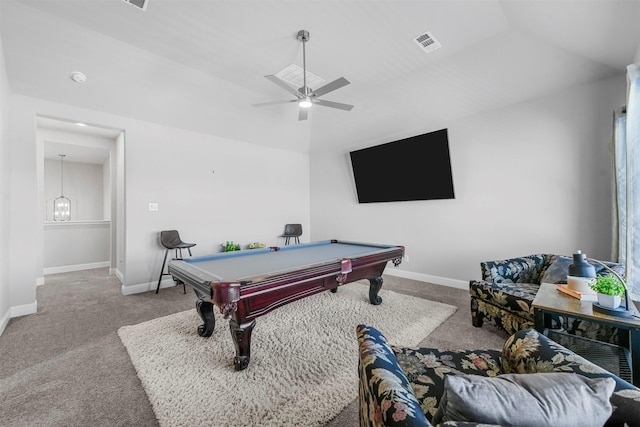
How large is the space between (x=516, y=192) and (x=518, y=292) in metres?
1.68

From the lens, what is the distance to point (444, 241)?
4137 millimetres

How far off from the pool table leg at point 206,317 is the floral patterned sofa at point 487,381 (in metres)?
1.65

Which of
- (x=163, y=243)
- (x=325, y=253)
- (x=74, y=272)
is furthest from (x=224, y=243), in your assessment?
(x=74, y=272)

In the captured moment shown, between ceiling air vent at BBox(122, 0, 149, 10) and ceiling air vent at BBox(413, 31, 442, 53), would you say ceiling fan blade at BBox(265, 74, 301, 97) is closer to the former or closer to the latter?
ceiling air vent at BBox(122, 0, 149, 10)

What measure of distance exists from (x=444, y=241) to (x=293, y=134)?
11.6 feet

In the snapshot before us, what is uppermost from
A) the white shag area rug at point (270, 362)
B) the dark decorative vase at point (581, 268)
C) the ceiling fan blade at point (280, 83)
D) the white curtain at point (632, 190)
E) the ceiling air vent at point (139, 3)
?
the ceiling air vent at point (139, 3)

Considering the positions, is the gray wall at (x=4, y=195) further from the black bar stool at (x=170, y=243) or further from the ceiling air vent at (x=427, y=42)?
the ceiling air vent at (x=427, y=42)

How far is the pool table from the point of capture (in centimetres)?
180

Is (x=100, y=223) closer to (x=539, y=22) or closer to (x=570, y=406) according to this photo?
(x=570, y=406)

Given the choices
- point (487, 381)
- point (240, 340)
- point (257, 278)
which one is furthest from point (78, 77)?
point (487, 381)

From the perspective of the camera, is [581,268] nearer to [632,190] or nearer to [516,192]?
[632,190]

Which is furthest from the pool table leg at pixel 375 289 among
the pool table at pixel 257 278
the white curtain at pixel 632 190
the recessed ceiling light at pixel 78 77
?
the recessed ceiling light at pixel 78 77

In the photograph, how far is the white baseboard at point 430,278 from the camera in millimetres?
3928

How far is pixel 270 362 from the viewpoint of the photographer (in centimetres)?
205
